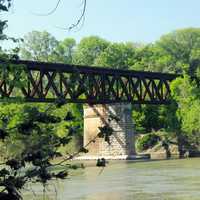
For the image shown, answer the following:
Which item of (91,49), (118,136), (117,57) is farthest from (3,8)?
(91,49)

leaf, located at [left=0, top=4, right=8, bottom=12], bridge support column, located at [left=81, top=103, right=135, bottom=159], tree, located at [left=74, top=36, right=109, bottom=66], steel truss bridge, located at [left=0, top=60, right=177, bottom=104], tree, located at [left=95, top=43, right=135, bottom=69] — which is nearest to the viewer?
leaf, located at [left=0, top=4, right=8, bottom=12]

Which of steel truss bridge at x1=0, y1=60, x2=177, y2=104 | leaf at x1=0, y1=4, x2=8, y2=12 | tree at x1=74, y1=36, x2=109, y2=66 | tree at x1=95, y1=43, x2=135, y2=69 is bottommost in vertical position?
leaf at x1=0, y1=4, x2=8, y2=12

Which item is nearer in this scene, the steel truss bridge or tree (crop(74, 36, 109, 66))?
the steel truss bridge

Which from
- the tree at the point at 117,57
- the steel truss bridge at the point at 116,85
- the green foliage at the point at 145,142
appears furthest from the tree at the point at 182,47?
the green foliage at the point at 145,142

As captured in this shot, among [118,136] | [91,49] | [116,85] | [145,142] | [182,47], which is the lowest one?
[145,142]

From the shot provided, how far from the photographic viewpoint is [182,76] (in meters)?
72.4

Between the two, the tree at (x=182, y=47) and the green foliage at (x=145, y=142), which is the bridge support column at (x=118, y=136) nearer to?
the green foliage at (x=145, y=142)

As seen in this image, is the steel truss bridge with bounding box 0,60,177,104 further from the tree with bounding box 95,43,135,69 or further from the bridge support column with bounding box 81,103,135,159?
the tree with bounding box 95,43,135,69

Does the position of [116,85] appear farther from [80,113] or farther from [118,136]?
[80,113]

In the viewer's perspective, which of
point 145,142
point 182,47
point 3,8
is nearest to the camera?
point 3,8

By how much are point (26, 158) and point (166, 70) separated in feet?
282

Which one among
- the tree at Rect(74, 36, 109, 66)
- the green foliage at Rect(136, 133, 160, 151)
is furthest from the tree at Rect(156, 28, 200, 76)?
the green foliage at Rect(136, 133, 160, 151)

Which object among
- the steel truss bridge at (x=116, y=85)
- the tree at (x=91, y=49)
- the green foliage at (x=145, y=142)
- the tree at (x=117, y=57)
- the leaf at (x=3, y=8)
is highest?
the tree at (x=91, y=49)

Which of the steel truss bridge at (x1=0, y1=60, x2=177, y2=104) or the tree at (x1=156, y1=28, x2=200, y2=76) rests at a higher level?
the tree at (x1=156, y1=28, x2=200, y2=76)
